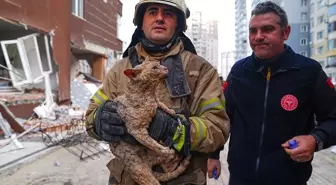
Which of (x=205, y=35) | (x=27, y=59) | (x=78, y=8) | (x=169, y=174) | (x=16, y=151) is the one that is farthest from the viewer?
(x=205, y=35)

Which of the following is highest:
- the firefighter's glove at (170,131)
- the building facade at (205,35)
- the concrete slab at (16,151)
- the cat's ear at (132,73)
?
the building facade at (205,35)

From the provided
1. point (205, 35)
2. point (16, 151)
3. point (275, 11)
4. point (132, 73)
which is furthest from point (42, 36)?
point (205, 35)

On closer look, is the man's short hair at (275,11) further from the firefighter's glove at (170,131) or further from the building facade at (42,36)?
the building facade at (42,36)

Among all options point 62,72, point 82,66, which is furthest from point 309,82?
point 82,66

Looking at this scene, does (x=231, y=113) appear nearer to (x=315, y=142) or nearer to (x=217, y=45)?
(x=315, y=142)

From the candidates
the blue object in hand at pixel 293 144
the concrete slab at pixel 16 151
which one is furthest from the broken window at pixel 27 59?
the blue object in hand at pixel 293 144

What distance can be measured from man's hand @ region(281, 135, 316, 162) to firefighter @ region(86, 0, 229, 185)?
48 cm

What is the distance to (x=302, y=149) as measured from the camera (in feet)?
6.83

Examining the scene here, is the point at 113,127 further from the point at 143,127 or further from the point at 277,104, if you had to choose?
the point at 277,104

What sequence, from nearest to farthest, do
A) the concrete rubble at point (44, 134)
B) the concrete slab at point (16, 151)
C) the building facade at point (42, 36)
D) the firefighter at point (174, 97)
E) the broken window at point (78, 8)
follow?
1. the firefighter at point (174, 97)
2. the concrete slab at point (16, 151)
3. the concrete rubble at point (44, 134)
4. the building facade at point (42, 36)
5. the broken window at point (78, 8)

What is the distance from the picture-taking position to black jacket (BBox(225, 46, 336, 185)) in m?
2.35

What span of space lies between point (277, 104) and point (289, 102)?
89 mm

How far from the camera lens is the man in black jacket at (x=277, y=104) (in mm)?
2367

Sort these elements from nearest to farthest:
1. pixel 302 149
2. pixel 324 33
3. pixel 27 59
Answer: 1. pixel 302 149
2. pixel 27 59
3. pixel 324 33
